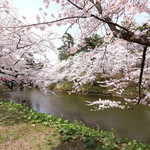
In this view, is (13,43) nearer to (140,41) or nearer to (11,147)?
(11,147)

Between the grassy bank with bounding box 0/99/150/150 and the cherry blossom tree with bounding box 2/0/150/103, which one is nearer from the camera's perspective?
the cherry blossom tree with bounding box 2/0/150/103

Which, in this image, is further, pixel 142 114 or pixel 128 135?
pixel 142 114

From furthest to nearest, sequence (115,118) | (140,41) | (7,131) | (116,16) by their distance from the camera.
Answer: (115,118)
(7,131)
(116,16)
(140,41)

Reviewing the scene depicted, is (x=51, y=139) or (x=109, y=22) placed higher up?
(x=109, y=22)

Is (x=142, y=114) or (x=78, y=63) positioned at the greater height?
(x=78, y=63)

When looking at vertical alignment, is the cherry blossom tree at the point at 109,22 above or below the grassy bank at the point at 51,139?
above

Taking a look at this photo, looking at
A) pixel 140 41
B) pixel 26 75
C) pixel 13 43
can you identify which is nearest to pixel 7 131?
pixel 26 75

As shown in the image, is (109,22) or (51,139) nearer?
(109,22)

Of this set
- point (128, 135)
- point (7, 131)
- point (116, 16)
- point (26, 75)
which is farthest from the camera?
point (26, 75)

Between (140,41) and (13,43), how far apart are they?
18.3ft

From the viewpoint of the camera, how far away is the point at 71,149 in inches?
125

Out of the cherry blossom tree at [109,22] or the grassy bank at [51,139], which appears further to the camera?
the grassy bank at [51,139]

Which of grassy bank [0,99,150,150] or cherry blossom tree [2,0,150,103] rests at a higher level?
cherry blossom tree [2,0,150,103]

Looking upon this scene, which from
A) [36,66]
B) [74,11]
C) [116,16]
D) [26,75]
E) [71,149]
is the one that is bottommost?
[71,149]
